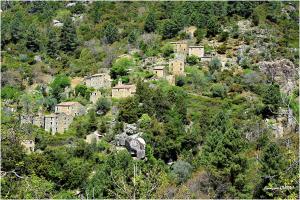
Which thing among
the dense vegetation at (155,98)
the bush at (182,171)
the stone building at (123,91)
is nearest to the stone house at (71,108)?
the dense vegetation at (155,98)

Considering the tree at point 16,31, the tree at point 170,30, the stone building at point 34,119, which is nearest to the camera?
the stone building at point 34,119

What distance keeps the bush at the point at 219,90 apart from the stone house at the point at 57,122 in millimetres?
11586

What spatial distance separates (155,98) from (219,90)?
21.3 feet

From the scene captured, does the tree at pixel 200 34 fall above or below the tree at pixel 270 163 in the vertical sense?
above

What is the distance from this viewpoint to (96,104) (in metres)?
46.2

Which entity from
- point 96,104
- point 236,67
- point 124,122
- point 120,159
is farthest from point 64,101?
point 120,159

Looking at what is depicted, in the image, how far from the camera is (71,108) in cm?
4569

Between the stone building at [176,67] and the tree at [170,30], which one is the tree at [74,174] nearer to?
the stone building at [176,67]

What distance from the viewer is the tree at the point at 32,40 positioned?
211 feet

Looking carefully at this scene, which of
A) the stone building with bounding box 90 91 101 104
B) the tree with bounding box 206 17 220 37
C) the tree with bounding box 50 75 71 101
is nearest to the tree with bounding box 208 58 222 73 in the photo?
the tree with bounding box 206 17 220 37

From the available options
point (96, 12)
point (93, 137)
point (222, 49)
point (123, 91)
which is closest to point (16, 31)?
point (96, 12)

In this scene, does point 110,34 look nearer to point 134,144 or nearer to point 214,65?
point 214,65

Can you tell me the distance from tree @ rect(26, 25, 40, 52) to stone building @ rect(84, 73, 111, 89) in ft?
51.2

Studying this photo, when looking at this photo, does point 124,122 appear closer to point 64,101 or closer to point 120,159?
point 64,101
